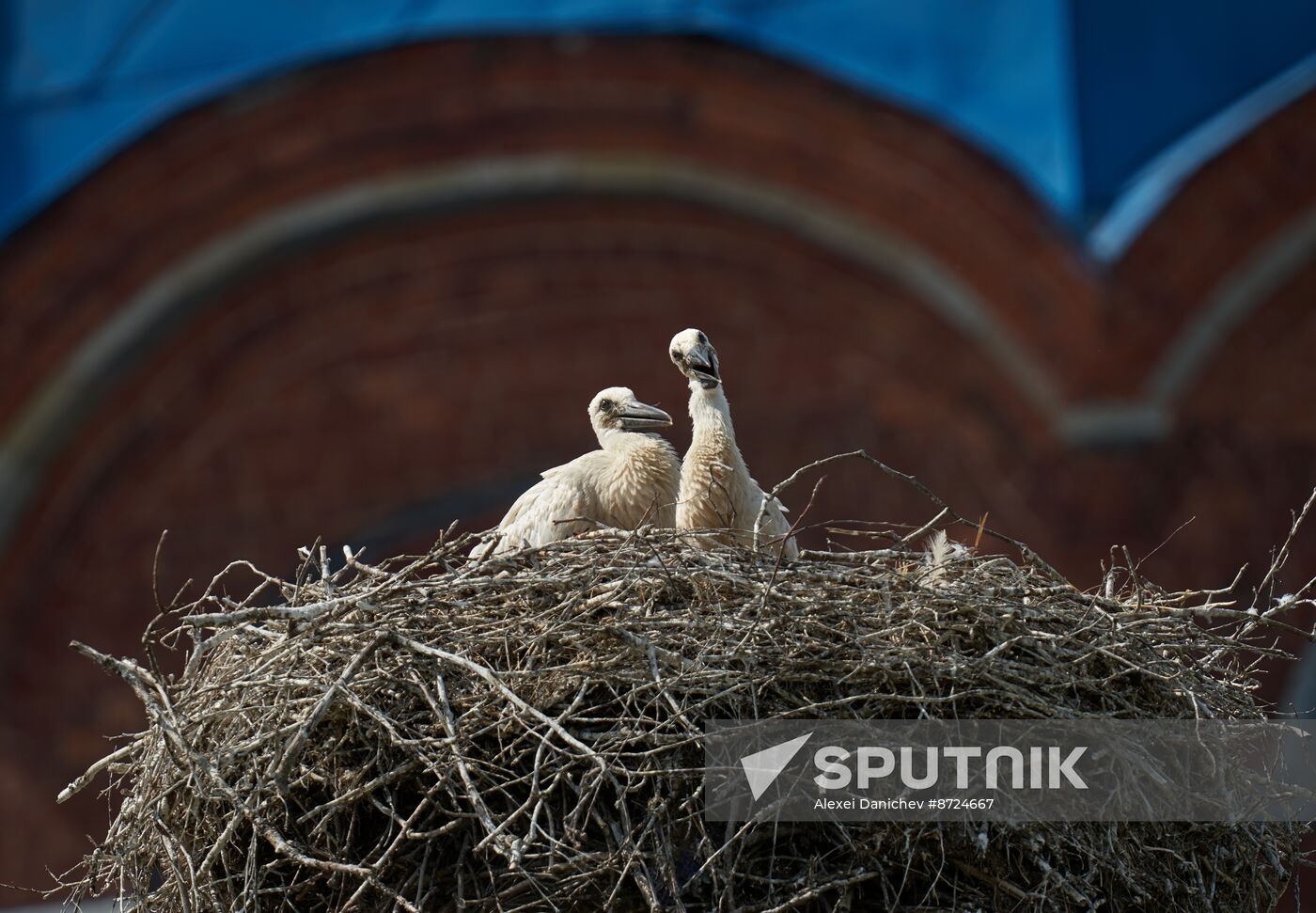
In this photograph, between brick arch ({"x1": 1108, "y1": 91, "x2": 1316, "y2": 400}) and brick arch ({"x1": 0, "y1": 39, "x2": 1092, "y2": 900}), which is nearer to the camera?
brick arch ({"x1": 1108, "y1": 91, "x2": 1316, "y2": 400})

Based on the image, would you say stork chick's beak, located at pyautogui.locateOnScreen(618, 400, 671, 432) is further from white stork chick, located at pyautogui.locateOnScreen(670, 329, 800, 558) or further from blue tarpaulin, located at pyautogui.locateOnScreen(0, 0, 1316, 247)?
blue tarpaulin, located at pyautogui.locateOnScreen(0, 0, 1316, 247)

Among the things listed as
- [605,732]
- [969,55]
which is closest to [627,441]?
[605,732]

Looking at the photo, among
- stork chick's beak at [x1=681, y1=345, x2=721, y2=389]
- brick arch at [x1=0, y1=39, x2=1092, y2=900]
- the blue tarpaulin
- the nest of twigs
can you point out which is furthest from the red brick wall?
the nest of twigs

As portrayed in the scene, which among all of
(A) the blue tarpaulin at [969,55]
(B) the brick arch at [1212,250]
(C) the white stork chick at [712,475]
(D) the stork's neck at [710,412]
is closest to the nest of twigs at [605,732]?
(C) the white stork chick at [712,475]

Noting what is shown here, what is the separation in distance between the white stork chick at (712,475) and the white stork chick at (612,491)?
0.22 feet

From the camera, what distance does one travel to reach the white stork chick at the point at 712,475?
19.1ft

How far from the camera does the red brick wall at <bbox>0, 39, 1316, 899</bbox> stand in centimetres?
958

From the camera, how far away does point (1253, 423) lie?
31.9 ft

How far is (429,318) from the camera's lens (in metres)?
9.98

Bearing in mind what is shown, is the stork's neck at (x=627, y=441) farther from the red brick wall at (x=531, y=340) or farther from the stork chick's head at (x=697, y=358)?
the red brick wall at (x=531, y=340)

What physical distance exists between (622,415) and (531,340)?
386cm

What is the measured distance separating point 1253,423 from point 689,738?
5825mm

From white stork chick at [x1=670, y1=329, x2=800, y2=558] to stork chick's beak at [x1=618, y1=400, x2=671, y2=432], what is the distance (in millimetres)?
186

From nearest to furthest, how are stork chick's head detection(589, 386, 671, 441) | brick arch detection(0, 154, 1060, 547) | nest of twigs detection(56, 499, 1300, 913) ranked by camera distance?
1. nest of twigs detection(56, 499, 1300, 913)
2. stork chick's head detection(589, 386, 671, 441)
3. brick arch detection(0, 154, 1060, 547)
